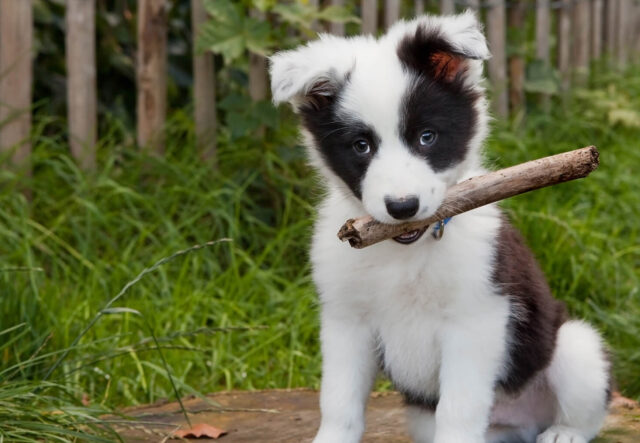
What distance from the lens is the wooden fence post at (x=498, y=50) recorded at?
6.46 meters

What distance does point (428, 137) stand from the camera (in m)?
2.65

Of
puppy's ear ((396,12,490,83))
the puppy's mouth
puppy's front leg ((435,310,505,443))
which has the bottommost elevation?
puppy's front leg ((435,310,505,443))

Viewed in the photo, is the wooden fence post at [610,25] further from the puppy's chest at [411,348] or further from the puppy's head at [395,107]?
the puppy's chest at [411,348]

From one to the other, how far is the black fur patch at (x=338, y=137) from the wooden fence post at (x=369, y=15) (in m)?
2.92

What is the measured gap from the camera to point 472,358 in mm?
2703

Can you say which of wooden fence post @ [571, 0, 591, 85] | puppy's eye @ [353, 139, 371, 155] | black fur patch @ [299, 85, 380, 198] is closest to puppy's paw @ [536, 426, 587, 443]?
black fur patch @ [299, 85, 380, 198]

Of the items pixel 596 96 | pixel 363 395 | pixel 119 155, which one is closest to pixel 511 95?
pixel 596 96

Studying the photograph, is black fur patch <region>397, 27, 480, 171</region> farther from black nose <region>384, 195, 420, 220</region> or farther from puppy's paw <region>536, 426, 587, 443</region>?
puppy's paw <region>536, 426, 587, 443</region>

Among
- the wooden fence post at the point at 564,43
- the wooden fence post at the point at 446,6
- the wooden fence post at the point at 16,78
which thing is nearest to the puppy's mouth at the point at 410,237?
the wooden fence post at the point at 16,78

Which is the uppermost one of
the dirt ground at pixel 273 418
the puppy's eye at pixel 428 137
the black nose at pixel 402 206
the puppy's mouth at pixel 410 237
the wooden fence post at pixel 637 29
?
the wooden fence post at pixel 637 29

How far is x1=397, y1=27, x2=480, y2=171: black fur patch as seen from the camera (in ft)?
8.57

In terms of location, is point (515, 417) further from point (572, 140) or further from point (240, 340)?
point (572, 140)

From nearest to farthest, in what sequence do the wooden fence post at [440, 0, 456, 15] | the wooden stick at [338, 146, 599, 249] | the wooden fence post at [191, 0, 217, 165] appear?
the wooden stick at [338, 146, 599, 249] → the wooden fence post at [191, 0, 217, 165] → the wooden fence post at [440, 0, 456, 15]

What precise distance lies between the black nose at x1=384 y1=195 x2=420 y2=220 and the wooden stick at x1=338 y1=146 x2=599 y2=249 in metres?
0.10
